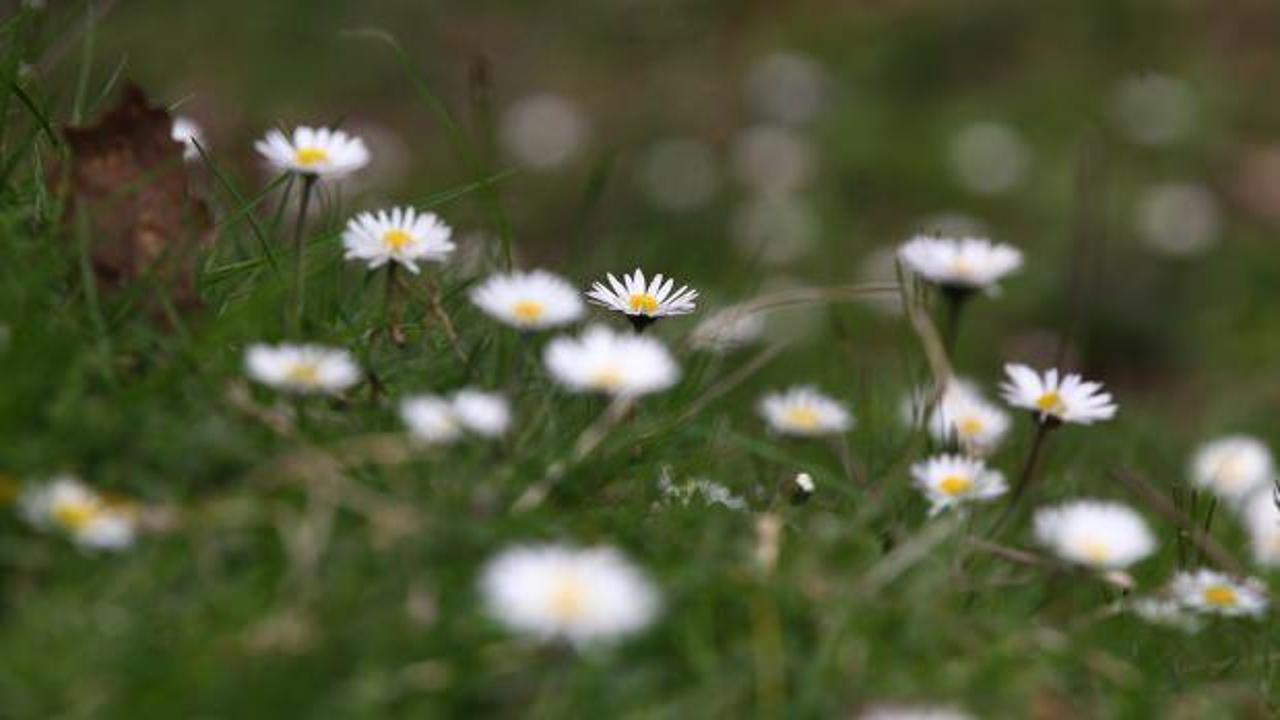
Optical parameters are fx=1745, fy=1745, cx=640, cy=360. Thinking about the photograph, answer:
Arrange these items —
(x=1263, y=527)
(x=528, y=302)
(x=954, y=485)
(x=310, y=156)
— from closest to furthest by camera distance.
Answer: (x=528, y=302) < (x=954, y=485) < (x=310, y=156) < (x=1263, y=527)

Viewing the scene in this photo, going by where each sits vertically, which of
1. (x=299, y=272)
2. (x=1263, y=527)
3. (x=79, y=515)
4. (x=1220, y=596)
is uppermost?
(x=299, y=272)

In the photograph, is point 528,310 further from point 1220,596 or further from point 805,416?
point 1220,596

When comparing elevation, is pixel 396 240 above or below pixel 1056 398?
above

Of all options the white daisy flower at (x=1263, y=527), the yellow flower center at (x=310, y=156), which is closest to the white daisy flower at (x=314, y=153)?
the yellow flower center at (x=310, y=156)

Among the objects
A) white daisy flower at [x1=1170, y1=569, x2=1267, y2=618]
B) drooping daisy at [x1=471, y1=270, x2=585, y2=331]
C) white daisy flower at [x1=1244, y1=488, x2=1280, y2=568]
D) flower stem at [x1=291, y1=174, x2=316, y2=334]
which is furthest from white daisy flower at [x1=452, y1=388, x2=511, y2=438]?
white daisy flower at [x1=1244, y1=488, x2=1280, y2=568]

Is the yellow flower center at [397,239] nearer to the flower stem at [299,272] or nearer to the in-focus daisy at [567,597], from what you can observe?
the flower stem at [299,272]

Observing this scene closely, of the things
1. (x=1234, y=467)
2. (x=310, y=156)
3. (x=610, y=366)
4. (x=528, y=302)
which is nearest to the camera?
(x=610, y=366)

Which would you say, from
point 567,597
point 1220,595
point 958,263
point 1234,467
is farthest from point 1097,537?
point 1234,467

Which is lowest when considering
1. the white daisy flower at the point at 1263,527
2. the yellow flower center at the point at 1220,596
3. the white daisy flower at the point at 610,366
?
the yellow flower center at the point at 1220,596
